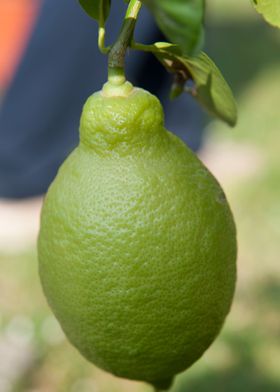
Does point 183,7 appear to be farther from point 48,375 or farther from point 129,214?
point 48,375

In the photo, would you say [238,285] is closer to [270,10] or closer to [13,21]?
[270,10]

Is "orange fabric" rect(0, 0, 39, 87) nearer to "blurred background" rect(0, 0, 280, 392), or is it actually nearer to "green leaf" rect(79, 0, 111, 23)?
"blurred background" rect(0, 0, 280, 392)

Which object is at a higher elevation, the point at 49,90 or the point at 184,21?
the point at 184,21

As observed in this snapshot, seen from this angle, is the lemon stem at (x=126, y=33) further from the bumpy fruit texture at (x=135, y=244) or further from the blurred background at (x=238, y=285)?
the blurred background at (x=238, y=285)

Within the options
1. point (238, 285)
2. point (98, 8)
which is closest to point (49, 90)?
point (238, 285)

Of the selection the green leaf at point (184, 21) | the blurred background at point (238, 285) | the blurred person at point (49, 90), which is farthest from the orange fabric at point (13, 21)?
the green leaf at point (184, 21)

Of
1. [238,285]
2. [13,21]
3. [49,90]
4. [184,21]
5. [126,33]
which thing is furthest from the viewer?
[13,21]

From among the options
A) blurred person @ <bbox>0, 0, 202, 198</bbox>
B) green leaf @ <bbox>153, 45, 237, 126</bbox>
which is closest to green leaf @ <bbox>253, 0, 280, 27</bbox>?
green leaf @ <bbox>153, 45, 237, 126</bbox>
